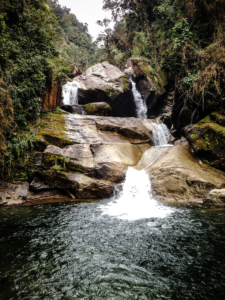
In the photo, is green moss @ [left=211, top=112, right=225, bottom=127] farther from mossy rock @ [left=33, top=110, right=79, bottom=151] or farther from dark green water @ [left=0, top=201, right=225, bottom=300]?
mossy rock @ [left=33, top=110, right=79, bottom=151]

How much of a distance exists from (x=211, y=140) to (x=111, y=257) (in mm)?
7529

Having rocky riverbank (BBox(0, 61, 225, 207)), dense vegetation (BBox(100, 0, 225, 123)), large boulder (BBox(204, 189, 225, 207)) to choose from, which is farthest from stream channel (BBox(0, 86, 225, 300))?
dense vegetation (BBox(100, 0, 225, 123))

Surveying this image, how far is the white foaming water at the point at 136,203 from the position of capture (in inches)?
238

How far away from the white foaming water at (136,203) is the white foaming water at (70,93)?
10.7 m

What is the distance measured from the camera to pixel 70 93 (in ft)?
55.4

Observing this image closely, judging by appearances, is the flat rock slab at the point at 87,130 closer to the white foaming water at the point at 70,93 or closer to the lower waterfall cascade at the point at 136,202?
the lower waterfall cascade at the point at 136,202

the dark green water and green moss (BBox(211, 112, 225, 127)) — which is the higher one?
green moss (BBox(211, 112, 225, 127))

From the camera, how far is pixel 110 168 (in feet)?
29.3

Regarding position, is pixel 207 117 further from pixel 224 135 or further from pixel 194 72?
pixel 194 72

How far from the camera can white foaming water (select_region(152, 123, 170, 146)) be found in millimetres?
14211

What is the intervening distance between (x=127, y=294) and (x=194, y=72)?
11.1 m

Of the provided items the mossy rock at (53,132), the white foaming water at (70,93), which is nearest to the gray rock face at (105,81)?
the white foaming water at (70,93)

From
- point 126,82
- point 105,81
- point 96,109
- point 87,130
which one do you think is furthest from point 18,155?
point 126,82

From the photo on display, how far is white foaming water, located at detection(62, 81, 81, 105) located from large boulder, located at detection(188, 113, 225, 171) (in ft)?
39.2
